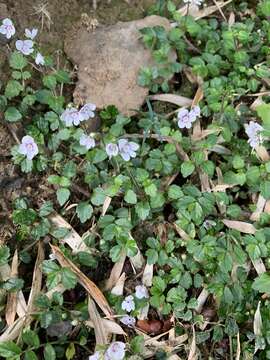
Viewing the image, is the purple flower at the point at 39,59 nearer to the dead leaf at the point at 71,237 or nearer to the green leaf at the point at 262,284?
the dead leaf at the point at 71,237

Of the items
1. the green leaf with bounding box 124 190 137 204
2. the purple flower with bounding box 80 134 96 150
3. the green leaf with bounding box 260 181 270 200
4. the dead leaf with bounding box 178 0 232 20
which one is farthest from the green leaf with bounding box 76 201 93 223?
the dead leaf with bounding box 178 0 232 20

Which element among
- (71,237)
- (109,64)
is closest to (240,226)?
(71,237)

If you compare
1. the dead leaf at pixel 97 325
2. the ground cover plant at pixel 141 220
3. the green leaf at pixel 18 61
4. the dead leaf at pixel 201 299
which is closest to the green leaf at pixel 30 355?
the ground cover plant at pixel 141 220

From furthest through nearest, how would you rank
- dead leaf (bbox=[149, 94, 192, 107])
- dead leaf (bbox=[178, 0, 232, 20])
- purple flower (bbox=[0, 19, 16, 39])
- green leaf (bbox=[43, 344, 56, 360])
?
dead leaf (bbox=[178, 0, 232, 20]) → dead leaf (bbox=[149, 94, 192, 107]) → purple flower (bbox=[0, 19, 16, 39]) → green leaf (bbox=[43, 344, 56, 360])

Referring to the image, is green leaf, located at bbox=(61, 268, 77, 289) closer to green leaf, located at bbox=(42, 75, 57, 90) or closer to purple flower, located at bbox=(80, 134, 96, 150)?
purple flower, located at bbox=(80, 134, 96, 150)

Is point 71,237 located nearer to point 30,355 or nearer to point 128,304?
point 128,304

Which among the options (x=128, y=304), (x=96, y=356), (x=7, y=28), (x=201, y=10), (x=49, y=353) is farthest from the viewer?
(x=201, y=10)
